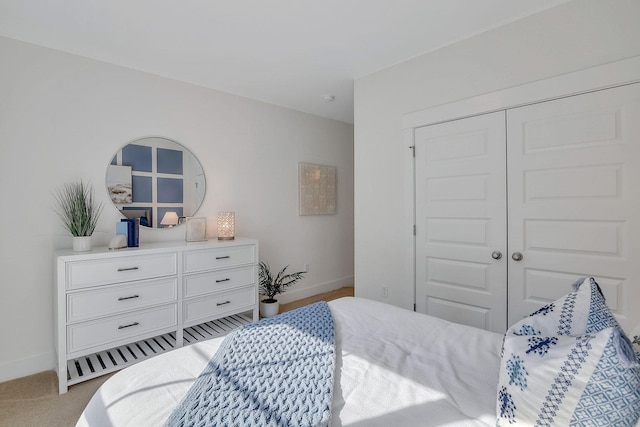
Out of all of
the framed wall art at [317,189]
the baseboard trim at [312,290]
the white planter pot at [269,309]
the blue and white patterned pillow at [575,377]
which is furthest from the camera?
the framed wall art at [317,189]

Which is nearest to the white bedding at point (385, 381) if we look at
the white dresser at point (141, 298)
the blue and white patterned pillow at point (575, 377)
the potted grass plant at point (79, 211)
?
the blue and white patterned pillow at point (575, 377)

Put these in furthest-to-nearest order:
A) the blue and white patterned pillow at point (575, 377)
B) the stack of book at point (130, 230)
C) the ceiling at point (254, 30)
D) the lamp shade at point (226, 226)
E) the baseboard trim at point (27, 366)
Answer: the lamp shade at point (226, 226)
the stack of book at point (130, 230)
the baseboard trim at point (27, 366)
the ceiling at point (254, 30)
the blue and white patterned pillow at point (575, 377)

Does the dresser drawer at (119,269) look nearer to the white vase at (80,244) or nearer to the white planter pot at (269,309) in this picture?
the white vase at (80,244)

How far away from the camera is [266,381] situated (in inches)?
38.0

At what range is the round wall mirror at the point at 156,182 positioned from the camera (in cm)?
271

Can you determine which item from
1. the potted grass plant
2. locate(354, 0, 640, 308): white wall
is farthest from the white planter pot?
the potted grass plant

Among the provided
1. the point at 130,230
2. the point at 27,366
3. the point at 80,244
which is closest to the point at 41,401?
the point at 27,366

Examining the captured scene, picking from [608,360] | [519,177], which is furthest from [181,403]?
[519,177]

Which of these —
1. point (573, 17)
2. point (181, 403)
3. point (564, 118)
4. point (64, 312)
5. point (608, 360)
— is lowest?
point (64, 312)

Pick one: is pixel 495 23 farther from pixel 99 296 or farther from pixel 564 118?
pixel 99 296

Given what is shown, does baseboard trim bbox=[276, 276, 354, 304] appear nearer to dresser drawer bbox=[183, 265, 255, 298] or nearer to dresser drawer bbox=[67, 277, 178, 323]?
dresser drawer bbox=[183, 265, 255, 298]

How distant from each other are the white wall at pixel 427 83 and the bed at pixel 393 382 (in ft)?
4.64

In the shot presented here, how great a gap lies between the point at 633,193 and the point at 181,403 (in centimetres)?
239

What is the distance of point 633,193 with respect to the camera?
173 cm
